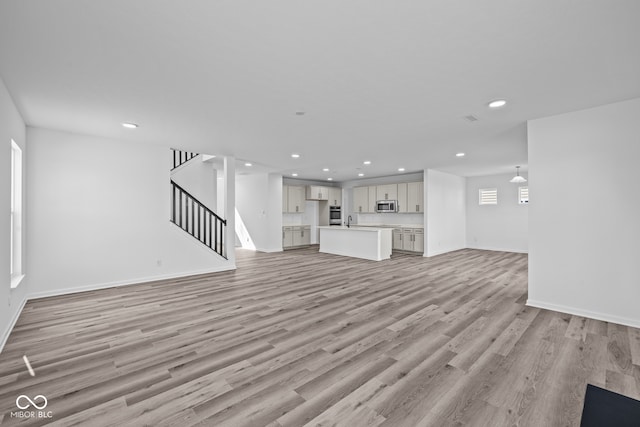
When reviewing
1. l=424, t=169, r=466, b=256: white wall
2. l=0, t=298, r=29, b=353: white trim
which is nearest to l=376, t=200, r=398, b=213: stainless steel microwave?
l=424, t=169, r=466, b=256: white wall

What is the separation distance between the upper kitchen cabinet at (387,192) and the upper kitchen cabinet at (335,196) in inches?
78.4

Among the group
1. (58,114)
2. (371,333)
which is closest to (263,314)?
(371,333)

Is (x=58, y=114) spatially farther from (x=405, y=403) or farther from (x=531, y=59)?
(x=531, y=59)

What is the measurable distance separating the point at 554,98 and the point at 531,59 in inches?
47.2

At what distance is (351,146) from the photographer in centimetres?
567

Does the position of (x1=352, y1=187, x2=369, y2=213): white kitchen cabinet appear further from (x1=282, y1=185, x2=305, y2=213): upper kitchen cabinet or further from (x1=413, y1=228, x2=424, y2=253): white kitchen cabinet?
(x1=413, y1=228, x2=424, y2=253): white kitchen cabinet

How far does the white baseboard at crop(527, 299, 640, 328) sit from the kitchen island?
416cm

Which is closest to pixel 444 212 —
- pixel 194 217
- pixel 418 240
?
pixel 418 240

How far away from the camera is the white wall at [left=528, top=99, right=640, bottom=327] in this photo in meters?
3.40

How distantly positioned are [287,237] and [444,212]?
5448 millimetres

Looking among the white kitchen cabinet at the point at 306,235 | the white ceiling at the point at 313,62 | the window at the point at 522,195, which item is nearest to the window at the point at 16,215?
the white ceiling at the point at 313,62

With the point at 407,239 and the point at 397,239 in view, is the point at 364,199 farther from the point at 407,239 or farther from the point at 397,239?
the point at 407,239

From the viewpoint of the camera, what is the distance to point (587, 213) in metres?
3.64

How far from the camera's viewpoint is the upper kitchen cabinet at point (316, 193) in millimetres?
11016
